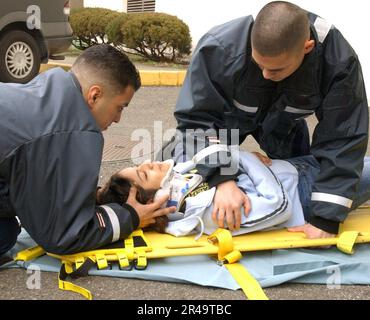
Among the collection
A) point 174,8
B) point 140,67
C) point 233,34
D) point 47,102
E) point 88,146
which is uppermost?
point 233,34

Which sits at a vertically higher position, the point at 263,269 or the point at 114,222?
the point at 114,222

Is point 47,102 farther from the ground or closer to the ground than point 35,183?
farther from the ground

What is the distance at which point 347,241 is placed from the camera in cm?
265

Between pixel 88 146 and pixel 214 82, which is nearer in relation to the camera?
pixel 88 146

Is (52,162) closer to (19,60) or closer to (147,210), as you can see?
(147,210)

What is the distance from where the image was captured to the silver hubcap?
6.79m

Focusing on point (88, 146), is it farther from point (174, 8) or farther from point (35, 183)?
point (174, 8)

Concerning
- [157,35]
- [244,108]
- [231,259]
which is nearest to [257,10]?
[157,35]

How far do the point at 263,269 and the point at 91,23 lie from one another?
882cm

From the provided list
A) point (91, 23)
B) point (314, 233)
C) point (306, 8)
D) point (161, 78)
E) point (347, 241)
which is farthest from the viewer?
point (91, 23)

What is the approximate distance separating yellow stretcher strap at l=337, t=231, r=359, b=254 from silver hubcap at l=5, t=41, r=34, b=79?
16.8 feet

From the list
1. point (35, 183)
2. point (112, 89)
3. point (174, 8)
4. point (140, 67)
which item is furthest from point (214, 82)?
point (174, 8)

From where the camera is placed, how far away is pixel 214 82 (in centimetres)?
282

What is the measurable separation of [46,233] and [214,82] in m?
1.12
